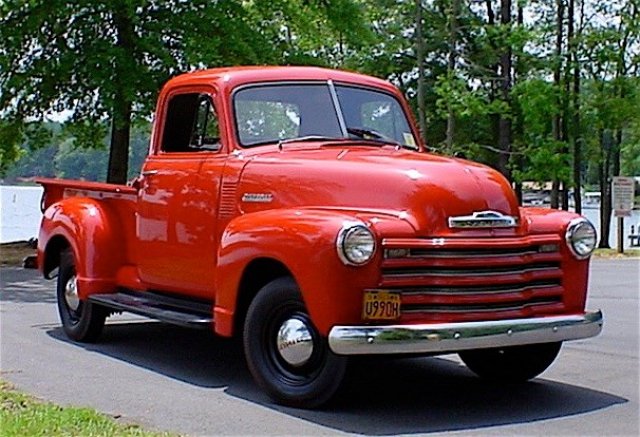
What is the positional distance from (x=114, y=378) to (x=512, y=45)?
21.9 m

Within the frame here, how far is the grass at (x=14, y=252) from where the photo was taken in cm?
1767

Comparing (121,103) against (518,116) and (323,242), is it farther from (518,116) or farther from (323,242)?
(518,116)

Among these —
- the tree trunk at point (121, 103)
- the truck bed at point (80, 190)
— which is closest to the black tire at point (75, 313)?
the truck bed at point (80, 190)

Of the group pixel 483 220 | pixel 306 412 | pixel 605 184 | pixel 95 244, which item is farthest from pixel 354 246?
pixel 605 184

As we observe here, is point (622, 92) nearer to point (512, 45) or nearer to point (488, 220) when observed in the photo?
point (512, 45)

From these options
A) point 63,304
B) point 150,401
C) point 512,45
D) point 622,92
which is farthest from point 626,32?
point 150,401

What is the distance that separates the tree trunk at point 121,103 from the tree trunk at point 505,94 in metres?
12.7

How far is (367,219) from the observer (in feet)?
20.1

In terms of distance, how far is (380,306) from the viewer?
19.5ft

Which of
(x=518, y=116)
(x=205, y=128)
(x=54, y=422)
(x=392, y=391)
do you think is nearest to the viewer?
(x=54, y=422)

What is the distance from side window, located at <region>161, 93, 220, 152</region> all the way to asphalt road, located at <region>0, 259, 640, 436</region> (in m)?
1.67

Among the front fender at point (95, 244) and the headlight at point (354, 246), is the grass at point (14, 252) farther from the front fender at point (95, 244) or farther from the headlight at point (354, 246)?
the headlight at point (354, 246)

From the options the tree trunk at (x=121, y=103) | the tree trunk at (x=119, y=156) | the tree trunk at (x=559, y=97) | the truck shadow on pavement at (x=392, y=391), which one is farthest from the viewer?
the tree trunk at (x=559, y=97)

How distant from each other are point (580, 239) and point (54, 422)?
11.3 feet
